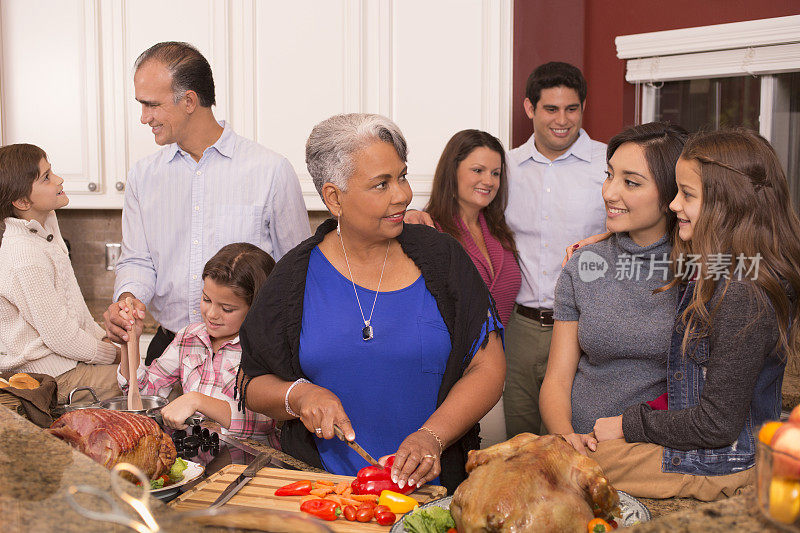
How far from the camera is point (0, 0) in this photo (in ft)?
13.7

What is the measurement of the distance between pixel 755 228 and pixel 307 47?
8.65ft

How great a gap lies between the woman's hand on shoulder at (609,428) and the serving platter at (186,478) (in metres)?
0.89

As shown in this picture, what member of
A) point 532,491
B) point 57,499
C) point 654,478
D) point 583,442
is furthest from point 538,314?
point 57,499

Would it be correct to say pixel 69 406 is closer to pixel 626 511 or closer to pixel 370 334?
pixel 370 334

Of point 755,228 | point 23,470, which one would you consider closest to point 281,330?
point 23,470

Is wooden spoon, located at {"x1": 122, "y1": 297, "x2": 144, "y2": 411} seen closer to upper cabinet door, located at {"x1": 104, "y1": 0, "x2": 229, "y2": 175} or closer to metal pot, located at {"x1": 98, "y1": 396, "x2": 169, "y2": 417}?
metal pot, located at {"x1": 98, "y1": 396, "x2": 169, "y2": 417}

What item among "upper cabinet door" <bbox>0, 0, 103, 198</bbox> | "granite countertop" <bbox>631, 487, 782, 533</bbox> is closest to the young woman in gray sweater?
"granite countertop" <bbox>631, 487, 782, 533</bbox>

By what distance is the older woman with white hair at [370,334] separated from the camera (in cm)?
179

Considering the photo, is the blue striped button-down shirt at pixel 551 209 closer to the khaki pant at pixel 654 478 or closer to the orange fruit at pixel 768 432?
the khaki pant at pixel 654 478

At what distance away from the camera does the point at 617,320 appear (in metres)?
1.83

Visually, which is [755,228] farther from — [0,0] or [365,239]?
[0,0]

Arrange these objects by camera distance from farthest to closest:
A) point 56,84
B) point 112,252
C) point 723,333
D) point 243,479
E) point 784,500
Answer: point 112,252 → point 56,84 → point 723,333 → point 243,479 → point 784,500

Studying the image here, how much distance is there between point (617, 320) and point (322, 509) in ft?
2.94

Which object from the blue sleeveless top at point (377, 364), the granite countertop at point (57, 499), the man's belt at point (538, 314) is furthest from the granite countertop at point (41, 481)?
the man's belt at point (538, 314)
